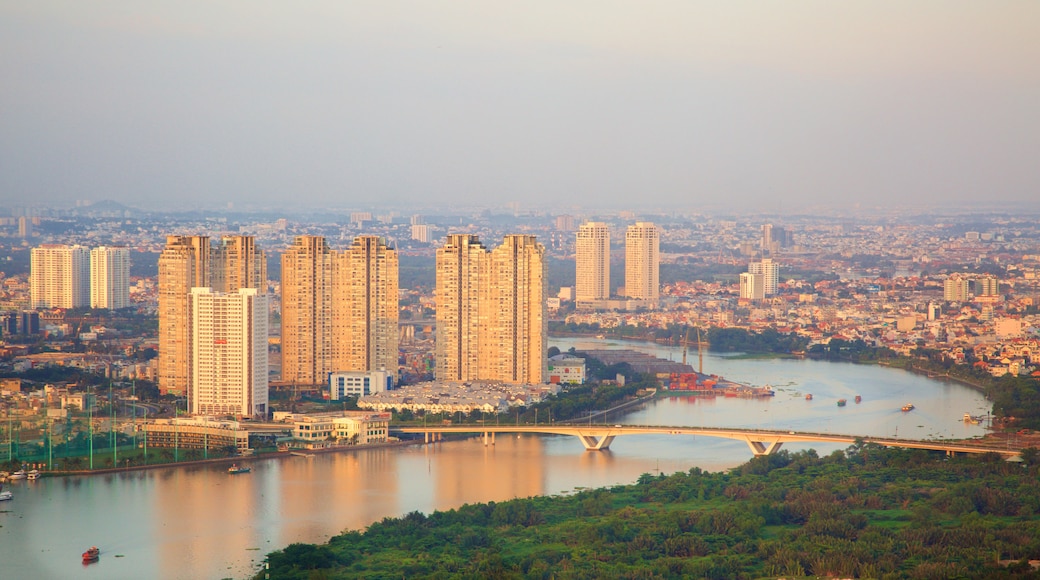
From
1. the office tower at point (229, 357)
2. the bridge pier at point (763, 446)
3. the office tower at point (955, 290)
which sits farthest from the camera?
the office tower at point (955, 290)

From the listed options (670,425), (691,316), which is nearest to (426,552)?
(670,425)

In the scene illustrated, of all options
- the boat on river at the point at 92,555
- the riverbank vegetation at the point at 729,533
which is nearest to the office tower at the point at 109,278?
the riverbank vegetation at the point at 729,533

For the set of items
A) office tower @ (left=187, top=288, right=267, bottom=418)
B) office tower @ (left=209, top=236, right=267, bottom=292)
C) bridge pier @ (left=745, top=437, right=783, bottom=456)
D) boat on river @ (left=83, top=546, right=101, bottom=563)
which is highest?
office tower @ (left=209, top=236, right=267, bottom=292)

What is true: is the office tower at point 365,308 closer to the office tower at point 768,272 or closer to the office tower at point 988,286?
the office tower at point 988,286

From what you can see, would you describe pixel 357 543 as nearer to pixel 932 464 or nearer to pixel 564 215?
pixel 932 464

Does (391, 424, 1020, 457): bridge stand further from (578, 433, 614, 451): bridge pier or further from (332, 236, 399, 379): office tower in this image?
(332, 236, 399, 379): office tower

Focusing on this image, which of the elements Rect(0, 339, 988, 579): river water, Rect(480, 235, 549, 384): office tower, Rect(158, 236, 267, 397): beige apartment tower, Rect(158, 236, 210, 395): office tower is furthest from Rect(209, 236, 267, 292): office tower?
Rect(0, 339, 988, 579): river water

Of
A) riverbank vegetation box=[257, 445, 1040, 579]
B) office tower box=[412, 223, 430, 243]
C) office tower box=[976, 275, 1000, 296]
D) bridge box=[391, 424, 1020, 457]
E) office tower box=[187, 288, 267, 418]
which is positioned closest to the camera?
riverbank vegetation box=[257, 445, 1040, 579]
